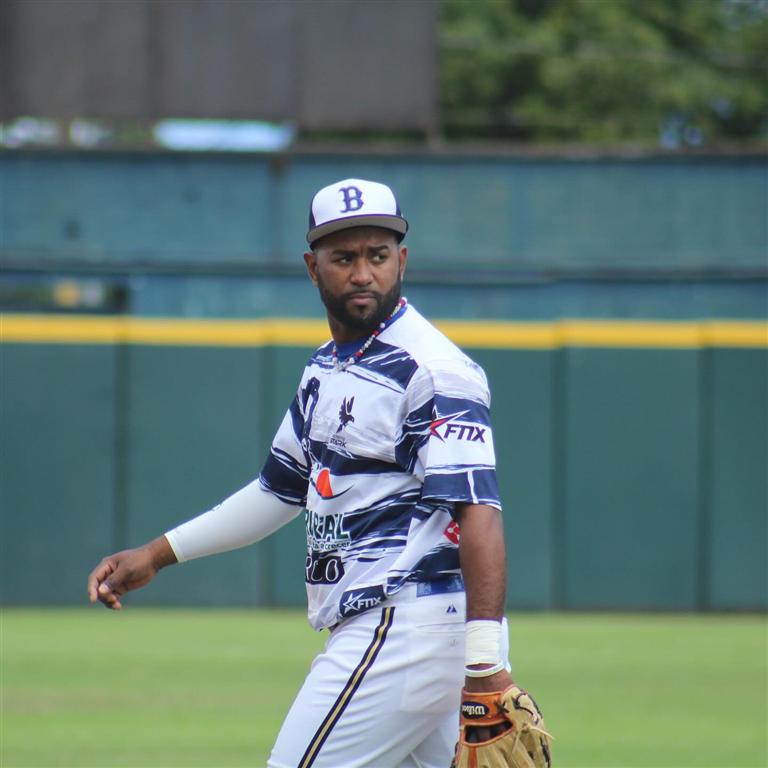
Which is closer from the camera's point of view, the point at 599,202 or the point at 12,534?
the point at 12,534

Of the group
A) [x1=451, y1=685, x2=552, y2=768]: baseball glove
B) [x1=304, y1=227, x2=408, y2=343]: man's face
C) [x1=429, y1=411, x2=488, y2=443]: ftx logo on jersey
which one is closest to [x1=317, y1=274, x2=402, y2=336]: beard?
[x1=304, y1=227, x2=408, y2=343]: man's face

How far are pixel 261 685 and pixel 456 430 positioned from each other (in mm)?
5754

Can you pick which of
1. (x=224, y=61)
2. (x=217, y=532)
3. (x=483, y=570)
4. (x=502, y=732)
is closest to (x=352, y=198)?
(x=483, y=570)

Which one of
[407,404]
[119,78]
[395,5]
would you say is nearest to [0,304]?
[119,78]

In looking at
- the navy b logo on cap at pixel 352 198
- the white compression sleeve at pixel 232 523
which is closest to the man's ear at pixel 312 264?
the navy b logo on cap at pixel 352 198

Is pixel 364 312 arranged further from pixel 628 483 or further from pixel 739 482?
pixel 739 482

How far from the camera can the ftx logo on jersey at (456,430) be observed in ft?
13.1

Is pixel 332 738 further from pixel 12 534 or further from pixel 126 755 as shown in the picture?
pixel 12 534

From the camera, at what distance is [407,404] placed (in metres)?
4.11

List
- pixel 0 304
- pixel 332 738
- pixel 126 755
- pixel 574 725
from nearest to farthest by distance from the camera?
1. pixel 332 738
2. pixel 126 755
3. pixel 574 725
4. pixel 0 304

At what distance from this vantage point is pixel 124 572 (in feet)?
15.4

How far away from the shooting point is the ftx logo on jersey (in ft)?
13.1

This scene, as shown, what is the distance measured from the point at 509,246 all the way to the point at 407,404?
13627 mm

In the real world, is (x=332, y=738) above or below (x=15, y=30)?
below
